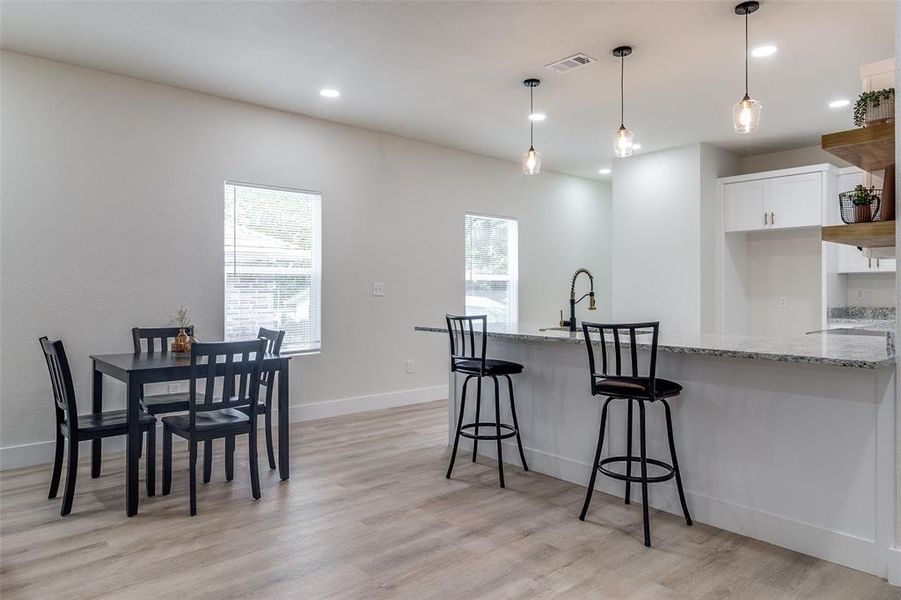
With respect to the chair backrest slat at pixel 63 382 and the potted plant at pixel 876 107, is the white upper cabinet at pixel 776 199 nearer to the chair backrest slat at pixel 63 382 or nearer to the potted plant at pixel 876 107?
the potted plant at pixel 876 107

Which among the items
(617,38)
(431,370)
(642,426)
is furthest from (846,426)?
(431,370)

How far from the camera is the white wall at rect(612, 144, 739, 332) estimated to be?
608cm

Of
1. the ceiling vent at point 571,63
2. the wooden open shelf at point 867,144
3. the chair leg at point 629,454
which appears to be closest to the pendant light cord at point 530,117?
the ceiling vent at point 571,63

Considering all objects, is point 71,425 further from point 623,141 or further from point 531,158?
point 623,141

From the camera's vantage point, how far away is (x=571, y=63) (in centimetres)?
388

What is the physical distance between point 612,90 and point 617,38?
965 millimetres

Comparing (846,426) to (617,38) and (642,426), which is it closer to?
(642,426)

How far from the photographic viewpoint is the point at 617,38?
11.5ft

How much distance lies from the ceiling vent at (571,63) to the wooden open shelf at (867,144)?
5.77ft

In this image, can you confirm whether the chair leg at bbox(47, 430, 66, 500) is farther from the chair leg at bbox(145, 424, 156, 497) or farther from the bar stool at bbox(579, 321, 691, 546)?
the bar stool at bbox(579, 321, 691, 546)

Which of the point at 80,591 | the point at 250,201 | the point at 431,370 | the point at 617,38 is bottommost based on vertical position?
the point at 80,591

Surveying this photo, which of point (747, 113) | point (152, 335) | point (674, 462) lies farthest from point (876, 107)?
point (152, 335)

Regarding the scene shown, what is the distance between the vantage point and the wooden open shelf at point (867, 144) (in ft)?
7.56

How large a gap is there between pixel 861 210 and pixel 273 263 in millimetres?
4213
